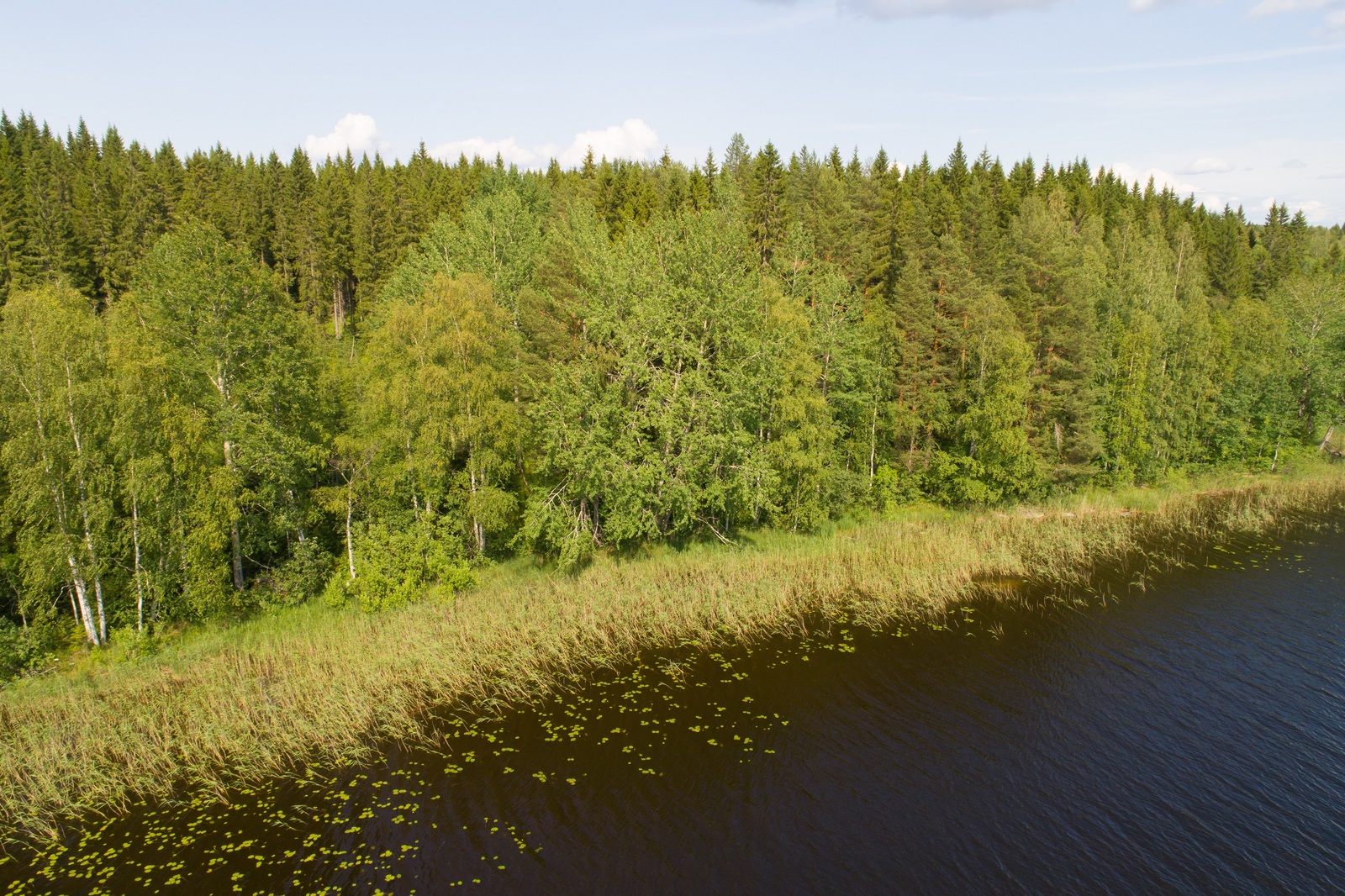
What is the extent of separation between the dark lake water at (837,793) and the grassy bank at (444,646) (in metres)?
1.58

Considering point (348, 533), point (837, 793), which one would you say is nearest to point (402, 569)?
point (348, 533)

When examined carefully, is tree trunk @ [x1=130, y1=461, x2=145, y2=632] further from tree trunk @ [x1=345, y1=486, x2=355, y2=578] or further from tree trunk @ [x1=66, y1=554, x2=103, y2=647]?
tree trunk @ [x1=345, y1=486, x2=355, y2=578]

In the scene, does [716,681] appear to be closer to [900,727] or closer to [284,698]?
[900,727]

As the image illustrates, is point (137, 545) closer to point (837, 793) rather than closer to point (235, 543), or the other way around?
point (235, 543)

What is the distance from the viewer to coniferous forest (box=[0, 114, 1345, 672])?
26156 millimetres

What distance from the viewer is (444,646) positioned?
81.3 ft

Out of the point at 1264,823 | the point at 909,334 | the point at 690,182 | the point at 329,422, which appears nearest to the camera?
the point at 1264,823

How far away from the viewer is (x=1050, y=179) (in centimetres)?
9019

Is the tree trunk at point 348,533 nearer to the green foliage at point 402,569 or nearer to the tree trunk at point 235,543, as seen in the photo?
the green foliage at point 402,569

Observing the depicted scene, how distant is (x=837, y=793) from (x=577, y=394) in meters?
20.2

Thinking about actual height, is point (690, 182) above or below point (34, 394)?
above

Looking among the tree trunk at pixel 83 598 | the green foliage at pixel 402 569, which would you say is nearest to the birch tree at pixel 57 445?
the tree trunk at pixel 83 598

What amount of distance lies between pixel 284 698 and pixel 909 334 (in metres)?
40.2

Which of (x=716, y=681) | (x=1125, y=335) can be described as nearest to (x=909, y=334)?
(x=1125, y=335)
